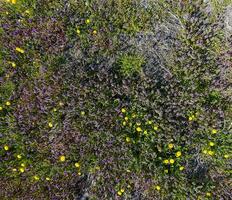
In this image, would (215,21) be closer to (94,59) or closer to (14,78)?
(94,59)

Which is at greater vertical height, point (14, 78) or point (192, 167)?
point (192, 167)

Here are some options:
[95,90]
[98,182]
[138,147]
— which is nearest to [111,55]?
[95,90]

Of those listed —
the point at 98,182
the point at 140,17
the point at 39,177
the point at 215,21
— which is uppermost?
the point at 215,21

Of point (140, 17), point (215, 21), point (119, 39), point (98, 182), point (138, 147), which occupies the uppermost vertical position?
point (215, 21)

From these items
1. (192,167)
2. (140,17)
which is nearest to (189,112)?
(192,167)

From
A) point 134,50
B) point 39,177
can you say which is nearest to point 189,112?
point 134,50

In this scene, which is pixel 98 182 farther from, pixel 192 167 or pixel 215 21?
pixel 215 21

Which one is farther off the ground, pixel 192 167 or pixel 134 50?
pixel 134 50
